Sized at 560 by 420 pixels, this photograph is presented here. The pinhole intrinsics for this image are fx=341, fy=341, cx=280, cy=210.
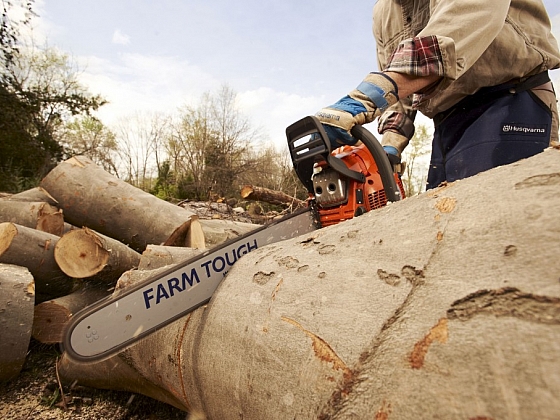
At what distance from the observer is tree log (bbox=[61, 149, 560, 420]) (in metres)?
0.51

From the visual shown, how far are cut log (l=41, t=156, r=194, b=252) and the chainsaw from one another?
186 centimetres

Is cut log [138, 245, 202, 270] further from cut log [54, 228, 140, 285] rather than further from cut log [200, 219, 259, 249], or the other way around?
cut log [200, 219, 259, 249]

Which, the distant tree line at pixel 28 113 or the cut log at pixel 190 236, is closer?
the cut log at pixel 190 236

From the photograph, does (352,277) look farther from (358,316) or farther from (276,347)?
(276,347)

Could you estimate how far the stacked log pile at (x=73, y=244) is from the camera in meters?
1.87

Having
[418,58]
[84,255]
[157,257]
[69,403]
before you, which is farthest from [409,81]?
[84,255]

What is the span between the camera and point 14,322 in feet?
5.90

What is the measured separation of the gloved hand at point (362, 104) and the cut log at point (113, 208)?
208 cm

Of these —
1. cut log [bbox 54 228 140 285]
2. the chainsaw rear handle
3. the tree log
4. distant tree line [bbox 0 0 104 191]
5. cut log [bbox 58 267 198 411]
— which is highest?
distant tree line [bbox 0 0 104 191]

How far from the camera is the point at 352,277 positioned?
799 millimetres

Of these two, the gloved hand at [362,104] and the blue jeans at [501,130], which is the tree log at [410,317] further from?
the blue jeans at [501,130]

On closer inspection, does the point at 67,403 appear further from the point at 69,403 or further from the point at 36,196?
the point at 36,196

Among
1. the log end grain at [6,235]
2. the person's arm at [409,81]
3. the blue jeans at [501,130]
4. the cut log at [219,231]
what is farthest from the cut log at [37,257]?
the blue jeans at [501,130]

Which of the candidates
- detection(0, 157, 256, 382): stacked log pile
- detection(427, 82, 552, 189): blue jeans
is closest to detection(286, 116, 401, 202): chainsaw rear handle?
detection(427, 82, 552, 189): blue jeans
